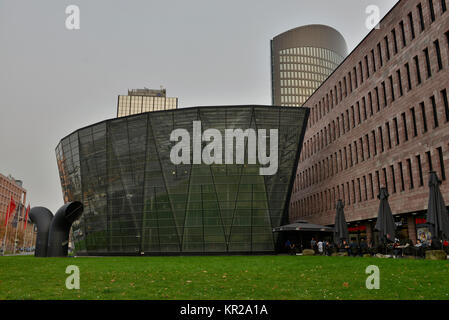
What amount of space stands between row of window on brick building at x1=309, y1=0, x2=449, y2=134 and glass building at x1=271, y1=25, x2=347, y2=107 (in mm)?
94038

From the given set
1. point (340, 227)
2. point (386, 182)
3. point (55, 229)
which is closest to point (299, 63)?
point (386, 182)

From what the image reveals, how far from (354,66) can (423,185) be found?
19.6 meters

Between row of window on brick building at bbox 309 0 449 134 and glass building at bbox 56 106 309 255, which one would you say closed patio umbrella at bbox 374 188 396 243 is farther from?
glass building at bbox 56 106 309 255

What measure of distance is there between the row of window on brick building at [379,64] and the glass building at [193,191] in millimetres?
8982

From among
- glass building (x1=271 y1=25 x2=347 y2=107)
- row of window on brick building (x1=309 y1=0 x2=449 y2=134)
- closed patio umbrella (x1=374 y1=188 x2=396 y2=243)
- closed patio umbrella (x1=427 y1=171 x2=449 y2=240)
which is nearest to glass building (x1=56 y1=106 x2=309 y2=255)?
row of window on brick building (x1=309 y1=0 x2=449 y2=134)

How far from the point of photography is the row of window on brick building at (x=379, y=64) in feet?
106

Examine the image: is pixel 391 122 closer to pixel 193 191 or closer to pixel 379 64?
pixel 379 64

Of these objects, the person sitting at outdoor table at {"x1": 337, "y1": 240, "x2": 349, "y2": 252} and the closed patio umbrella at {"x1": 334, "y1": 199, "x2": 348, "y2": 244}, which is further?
the person sitting at outdoor table at {"x1": 337, "y1": 240, "x2": 349, "y2": 252}

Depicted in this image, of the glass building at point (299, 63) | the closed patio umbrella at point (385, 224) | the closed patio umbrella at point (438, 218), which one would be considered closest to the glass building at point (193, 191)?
the closed patio umbrella at point (385, 224)

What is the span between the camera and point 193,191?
40625mm

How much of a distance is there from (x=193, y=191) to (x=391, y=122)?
70.5 feet

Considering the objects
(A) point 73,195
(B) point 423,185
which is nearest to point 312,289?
(B) point 423,185

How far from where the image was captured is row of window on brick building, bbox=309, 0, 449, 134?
32.3 m
